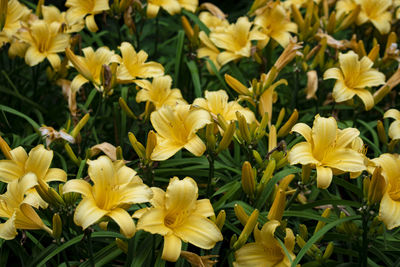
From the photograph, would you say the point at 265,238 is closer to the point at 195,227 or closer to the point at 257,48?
the point at 195,227

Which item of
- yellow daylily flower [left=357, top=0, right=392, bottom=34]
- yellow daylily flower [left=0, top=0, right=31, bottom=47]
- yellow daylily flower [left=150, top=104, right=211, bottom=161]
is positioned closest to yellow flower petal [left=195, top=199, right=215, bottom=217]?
yellow daylily flower [left=150, top=104, right=211, bottom=161]

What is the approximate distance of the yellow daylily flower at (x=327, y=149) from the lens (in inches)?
57.9

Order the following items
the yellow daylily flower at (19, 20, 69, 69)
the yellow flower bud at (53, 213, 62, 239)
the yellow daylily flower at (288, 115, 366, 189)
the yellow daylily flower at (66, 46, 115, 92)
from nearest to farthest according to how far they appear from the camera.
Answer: the yellow flower bud at (53, 213, 62, 239), the yellow daylily flower at (288, 115, 366, 189), the yellow daylily flower at (66, 46, 115, 92), the yellow daylily flower at (19, 20, 69, 69)

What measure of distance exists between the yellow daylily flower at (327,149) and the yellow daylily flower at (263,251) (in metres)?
0.23

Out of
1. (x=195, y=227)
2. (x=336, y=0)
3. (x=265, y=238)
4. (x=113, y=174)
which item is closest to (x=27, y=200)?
(x=113, y=174)

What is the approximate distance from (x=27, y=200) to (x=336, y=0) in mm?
2096

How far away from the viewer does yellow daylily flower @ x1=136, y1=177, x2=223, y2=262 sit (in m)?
1.32

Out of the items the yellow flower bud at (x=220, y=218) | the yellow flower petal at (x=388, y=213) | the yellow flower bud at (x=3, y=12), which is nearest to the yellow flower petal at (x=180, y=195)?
the yellow flower bud at (x=220, y=218)

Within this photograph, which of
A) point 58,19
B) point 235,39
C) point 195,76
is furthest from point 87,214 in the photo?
point 58,19

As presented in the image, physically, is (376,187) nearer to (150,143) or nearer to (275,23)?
(150,143)

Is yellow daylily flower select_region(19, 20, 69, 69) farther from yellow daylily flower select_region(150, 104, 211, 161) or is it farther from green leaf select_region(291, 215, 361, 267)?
green leaf select_region(291, 215, 361, 267)

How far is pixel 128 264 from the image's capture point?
149cm

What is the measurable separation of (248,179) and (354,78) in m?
0.79

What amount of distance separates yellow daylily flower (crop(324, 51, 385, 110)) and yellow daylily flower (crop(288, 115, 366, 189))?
448mm
